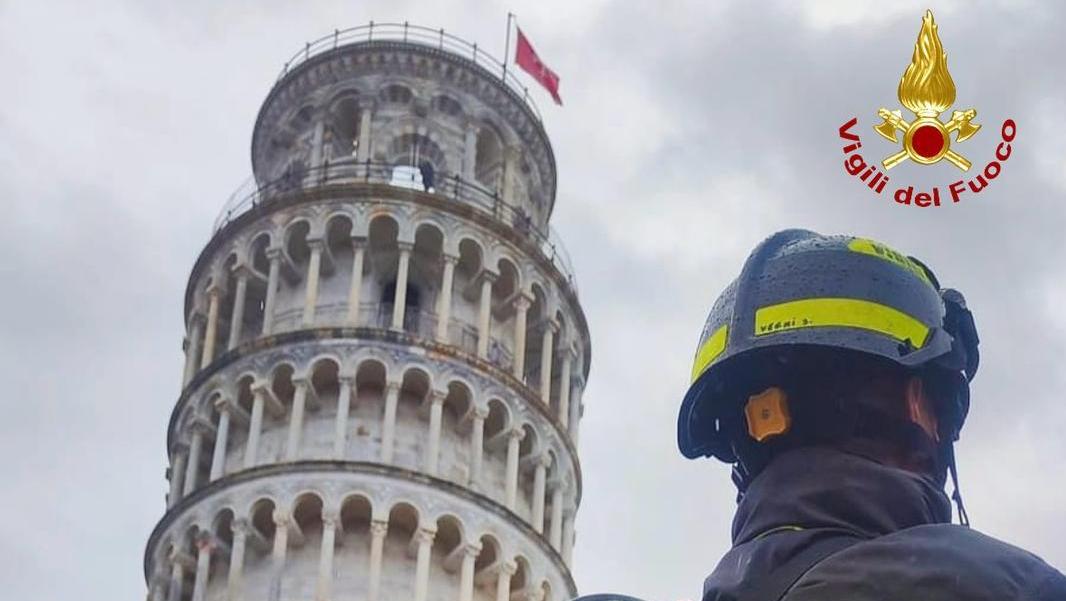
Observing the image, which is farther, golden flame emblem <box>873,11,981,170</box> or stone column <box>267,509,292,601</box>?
stone column <box>267,509,292,601</box>

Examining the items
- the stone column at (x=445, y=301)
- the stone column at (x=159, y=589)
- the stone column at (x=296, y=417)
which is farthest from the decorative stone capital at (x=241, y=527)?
the stone column at (x=445, y=301)

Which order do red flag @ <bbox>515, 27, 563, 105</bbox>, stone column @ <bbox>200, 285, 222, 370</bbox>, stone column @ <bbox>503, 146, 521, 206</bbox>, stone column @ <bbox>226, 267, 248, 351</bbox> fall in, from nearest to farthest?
stone column @ <bbox>226, 267, 248, 351</bbox>
stone column @ <bbox>200, 285, 222, 370</bbox>
stone column @ <bbox>503, 146, 521, 206</bbox>
red flag @ <bbox>515, 27, 563, 105</bbox>

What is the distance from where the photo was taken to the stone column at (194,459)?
3941cm

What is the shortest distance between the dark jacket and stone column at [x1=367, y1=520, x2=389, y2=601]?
107 ft

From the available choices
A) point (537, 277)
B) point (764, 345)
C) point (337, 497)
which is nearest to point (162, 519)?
point (337, 497)

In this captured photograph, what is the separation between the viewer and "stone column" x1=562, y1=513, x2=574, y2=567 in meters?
40.7

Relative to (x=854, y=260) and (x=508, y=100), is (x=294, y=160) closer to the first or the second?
(x=508, y=100)

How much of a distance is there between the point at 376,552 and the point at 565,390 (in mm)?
7914

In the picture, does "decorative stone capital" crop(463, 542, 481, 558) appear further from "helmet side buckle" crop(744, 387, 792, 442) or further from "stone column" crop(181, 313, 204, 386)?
"helmet side buckle" crop(744, 387, 792, 442)

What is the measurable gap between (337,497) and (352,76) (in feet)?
42.2

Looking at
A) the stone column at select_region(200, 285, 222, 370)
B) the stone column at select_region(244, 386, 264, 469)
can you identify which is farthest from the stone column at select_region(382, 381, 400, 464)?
the stone column at select_region(200, 285, 222, 370)

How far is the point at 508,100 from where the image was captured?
150ft

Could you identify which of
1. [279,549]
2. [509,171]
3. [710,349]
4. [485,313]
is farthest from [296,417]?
[710,349]

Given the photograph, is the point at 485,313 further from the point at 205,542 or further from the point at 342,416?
the point at 205,542
